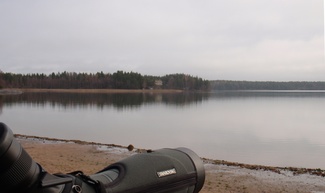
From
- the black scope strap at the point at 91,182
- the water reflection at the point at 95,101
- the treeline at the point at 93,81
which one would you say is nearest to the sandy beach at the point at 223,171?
the black scope strap at the point at 91,182

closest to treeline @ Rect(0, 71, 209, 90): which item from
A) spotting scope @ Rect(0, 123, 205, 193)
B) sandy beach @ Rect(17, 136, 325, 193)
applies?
sandy beach @ Rect(17, 136, 325, 193)

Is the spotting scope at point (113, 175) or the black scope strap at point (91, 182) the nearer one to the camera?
the spotting scope at point (113, 175)

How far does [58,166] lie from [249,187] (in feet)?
16.0

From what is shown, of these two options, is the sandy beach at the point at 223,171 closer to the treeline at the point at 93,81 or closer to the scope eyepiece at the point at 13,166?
the scope eyepiece at the point at 13,166

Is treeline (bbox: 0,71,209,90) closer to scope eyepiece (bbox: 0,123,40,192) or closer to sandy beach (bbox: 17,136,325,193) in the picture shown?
sandy beach (bbox: 17,136,325,193)

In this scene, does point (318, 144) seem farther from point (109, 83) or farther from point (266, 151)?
point (109, 83)

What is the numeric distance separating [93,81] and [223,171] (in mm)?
108064

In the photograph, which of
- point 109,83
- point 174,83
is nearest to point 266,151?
point 109,83

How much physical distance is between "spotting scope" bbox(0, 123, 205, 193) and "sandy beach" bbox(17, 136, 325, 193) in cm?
472

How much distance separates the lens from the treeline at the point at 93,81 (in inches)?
4281

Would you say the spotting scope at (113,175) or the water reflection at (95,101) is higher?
the spotting scope at (113,175)

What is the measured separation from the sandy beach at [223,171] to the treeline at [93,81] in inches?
3799

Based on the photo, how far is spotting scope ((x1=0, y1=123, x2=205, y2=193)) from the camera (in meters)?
1.39

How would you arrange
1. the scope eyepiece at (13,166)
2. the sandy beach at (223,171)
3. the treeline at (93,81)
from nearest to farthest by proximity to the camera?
1. the scope eyepiece at (13,166)
2. the sandy beach at (223,171)
3. the treeline at (93,81)
